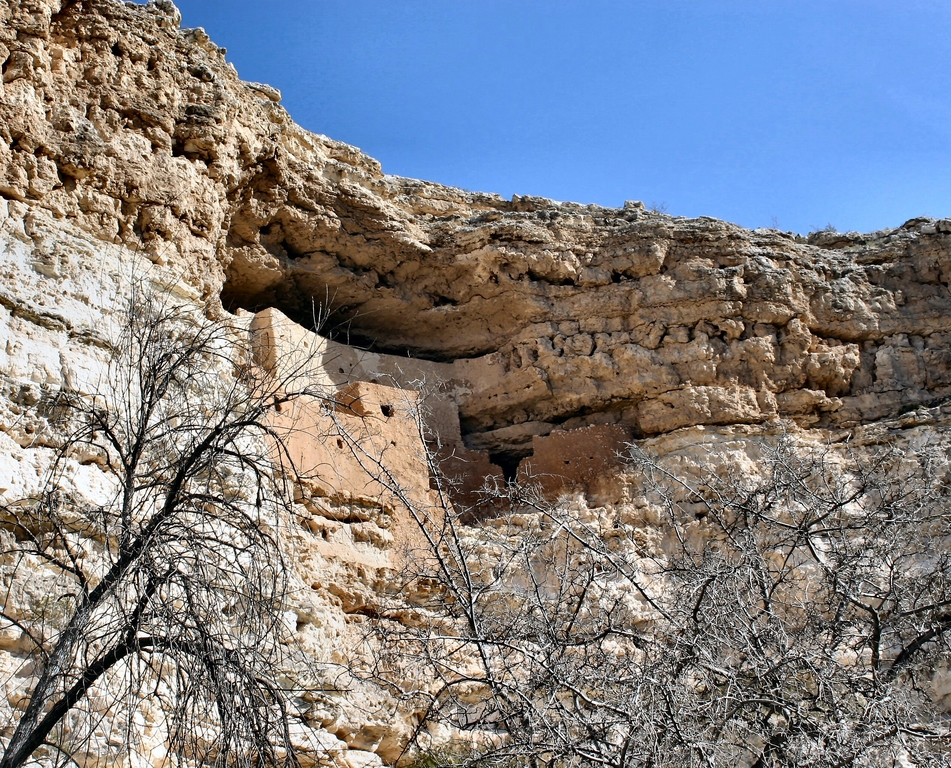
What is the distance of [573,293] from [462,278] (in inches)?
46.8

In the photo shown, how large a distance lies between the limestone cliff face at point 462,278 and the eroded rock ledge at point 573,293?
2 cm

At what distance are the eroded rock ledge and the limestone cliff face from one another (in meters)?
0.02

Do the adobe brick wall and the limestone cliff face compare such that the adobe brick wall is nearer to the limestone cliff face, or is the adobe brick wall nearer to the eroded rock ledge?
the limestone cliff face

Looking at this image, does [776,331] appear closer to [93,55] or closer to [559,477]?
[559,477]

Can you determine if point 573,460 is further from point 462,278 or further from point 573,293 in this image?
point 462,278

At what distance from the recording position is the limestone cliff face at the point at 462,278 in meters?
8.15

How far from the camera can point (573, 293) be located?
11297mm

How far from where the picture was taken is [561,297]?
11289 mm

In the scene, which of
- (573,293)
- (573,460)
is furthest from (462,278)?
(573,460)

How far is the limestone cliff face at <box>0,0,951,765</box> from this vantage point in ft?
26.7

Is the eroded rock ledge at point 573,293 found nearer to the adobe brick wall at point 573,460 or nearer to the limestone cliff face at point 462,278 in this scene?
the limestone cliff face at point 462,278

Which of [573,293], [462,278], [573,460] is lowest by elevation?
[573,460]

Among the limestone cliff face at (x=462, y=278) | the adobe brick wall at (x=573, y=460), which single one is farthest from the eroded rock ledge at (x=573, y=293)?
the adobe brick wall at (x=573, y=460)

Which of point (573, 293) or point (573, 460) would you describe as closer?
point (573, 460)
